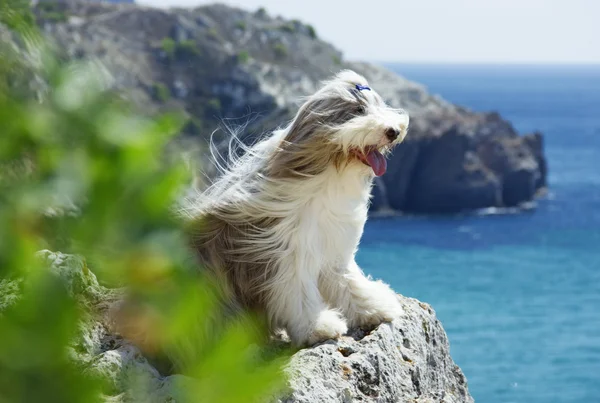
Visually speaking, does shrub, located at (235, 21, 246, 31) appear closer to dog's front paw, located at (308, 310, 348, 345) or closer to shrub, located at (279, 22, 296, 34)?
shrub, located at (279, 22, 296, 34)

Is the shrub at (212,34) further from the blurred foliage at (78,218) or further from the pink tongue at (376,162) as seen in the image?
the blurred foliage at (78,218)

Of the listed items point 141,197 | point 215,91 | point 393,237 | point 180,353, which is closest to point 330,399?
point 180,353

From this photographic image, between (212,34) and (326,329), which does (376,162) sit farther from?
(212,34)

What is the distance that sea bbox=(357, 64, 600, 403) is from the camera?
1044 inches

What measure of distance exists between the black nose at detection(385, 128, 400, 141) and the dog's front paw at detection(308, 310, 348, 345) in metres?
0.87

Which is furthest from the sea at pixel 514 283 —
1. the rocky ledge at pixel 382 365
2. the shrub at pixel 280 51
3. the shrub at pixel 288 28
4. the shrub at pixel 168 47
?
the shrub at pixel 288 28

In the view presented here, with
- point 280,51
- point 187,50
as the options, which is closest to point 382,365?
point 187,50

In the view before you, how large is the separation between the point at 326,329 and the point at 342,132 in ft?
2.96

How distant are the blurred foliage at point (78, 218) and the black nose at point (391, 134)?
11.2 ft

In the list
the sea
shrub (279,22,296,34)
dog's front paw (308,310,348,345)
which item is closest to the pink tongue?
dog's front paw (308,310,348,345)

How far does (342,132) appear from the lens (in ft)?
14.1

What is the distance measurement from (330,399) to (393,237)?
4748cm

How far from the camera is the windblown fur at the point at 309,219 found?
4.31 metres

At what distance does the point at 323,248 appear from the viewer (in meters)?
4.45
